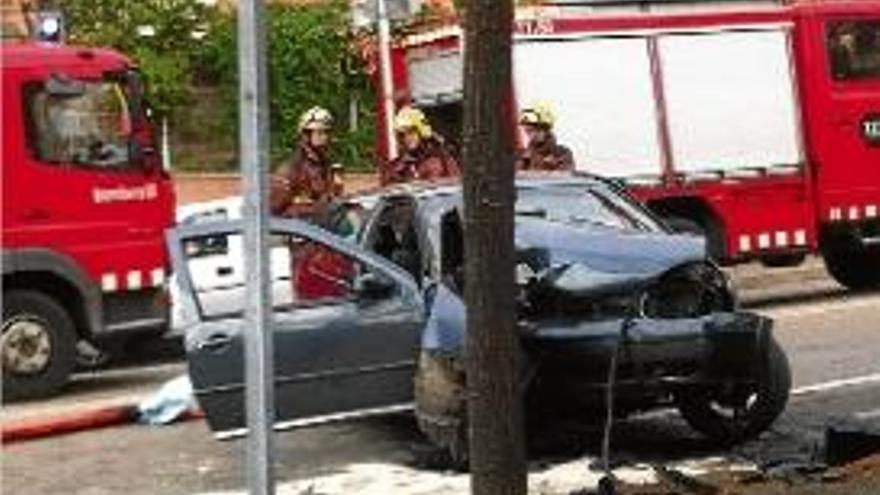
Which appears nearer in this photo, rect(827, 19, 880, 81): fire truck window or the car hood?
the car hood

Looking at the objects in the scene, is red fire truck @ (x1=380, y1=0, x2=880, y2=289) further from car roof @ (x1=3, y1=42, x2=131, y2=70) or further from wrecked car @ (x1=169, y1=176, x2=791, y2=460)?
wrecked car @ (x1=169, y1=176, x2=791, y2=460)

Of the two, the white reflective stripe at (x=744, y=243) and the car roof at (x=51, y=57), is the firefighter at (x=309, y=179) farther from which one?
the white reflective stripe at (x=744, y=243)

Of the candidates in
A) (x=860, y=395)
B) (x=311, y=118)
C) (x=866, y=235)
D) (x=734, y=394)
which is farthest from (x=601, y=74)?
(x=734, y=394)

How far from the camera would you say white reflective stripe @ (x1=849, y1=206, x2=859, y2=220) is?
17797 mm

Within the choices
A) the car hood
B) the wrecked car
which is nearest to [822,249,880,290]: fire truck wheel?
the wrecked car

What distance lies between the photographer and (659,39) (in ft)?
56.7

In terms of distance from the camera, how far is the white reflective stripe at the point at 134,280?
45.7 feet

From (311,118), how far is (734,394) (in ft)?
14.7

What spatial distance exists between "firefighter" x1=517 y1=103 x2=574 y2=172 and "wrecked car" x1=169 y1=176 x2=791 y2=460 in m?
3.95

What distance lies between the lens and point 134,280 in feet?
45.8

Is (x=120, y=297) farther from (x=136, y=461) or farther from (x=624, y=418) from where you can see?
(x=624, y=418)

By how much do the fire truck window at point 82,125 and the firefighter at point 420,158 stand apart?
1933 millimetres

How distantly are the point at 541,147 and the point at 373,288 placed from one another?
16.0 feet

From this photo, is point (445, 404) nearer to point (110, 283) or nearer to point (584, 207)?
point (584, 207)
